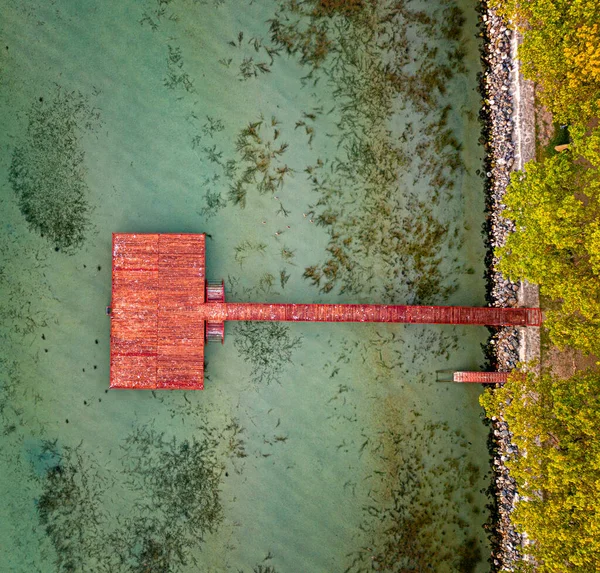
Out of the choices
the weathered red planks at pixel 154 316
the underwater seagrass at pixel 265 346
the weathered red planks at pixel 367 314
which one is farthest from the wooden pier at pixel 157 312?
the underwater seagrass at pixel 265 346

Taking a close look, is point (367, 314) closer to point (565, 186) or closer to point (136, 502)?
point (565, 186)

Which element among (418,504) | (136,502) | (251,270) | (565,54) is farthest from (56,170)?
(418,504)

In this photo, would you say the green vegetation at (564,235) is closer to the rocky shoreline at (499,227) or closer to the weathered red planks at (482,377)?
the rocky shoreline at (499,227)

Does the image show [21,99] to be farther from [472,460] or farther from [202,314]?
[472,460]

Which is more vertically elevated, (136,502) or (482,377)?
(482,377)

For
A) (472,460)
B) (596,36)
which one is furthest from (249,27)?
(472,460)
